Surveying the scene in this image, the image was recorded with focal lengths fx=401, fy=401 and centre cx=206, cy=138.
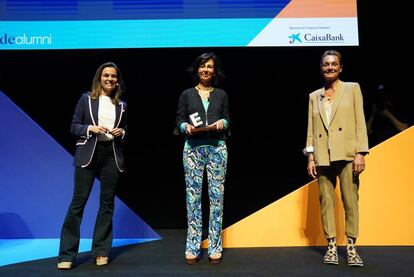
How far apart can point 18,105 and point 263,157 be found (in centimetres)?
236

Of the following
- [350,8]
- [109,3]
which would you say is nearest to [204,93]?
[109,3]

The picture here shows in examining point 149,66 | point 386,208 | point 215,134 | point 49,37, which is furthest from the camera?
point 149,66

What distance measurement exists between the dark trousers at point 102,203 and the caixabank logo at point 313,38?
1.90 m

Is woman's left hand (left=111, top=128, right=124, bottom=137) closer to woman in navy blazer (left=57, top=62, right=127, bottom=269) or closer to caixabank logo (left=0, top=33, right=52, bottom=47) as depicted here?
woman in navy blazer (left=57, top=62, right=127, bottom=269)

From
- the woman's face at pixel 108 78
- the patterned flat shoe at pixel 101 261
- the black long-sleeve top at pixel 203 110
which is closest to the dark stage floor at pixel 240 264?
the patterned flat shoe at pixel 101 261

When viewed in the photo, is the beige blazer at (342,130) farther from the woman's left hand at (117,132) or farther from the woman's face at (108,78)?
the woman's face at (108,78)

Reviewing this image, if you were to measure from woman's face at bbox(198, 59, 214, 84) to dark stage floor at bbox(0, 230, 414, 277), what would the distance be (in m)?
1.18

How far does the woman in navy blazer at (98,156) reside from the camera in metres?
2.45

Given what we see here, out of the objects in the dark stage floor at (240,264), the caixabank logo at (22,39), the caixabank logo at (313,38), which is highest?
the caixabank logo at (22,39)

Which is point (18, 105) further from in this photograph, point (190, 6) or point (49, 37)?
point (190, 6)

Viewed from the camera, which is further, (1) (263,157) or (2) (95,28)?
(1) (263,157)

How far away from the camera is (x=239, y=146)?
3.79 m

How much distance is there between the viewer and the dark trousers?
2451 mm

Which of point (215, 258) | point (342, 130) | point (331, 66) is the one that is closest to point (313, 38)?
point (331, 66)
